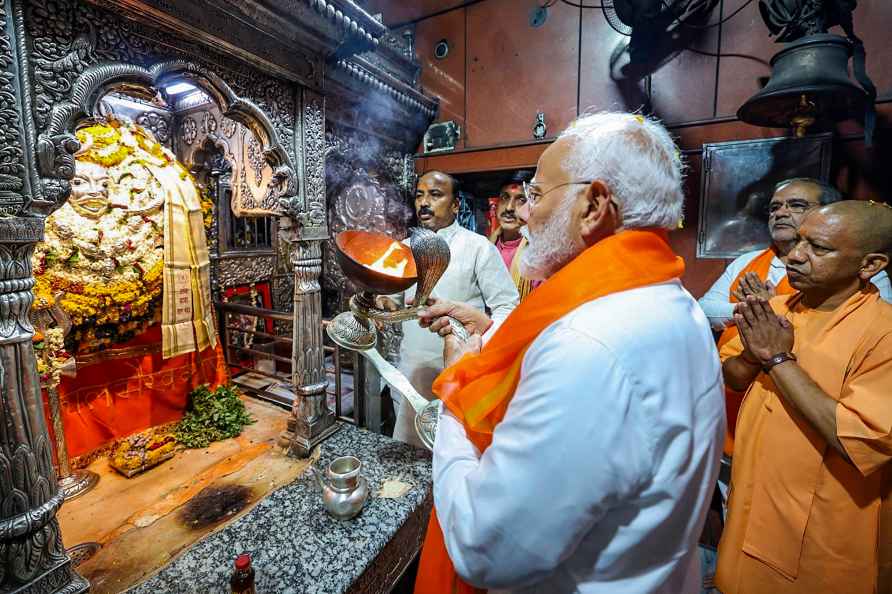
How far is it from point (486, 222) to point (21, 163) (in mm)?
4605

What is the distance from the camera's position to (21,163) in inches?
65.2

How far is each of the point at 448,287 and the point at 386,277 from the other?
1552mm

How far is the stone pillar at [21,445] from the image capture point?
1.67 m

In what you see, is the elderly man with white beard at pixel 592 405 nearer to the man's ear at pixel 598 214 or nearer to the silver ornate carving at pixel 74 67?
the man's ear at pixel 598 214

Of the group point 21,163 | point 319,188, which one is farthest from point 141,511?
point 319,188

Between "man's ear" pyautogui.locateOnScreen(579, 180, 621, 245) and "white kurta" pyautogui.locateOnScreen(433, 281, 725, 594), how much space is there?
7.1 inches

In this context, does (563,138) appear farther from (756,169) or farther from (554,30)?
(554,30)

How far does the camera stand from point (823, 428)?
4.93 ft

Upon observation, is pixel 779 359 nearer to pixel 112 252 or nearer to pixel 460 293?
pixel 460 293

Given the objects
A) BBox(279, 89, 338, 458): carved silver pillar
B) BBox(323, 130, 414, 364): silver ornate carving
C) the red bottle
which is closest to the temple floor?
BBox(279, 89, 338, 458): carved silver pillar

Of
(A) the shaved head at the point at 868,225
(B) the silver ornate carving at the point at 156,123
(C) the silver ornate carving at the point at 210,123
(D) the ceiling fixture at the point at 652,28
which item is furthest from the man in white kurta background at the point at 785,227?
(B) the silver ornate carving at the point at 156,123

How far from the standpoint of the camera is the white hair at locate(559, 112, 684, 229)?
0.93 meters

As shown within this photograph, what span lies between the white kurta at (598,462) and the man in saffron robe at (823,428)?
3.33 ft

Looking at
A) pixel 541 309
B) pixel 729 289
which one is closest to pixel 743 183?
pixel 729 289
